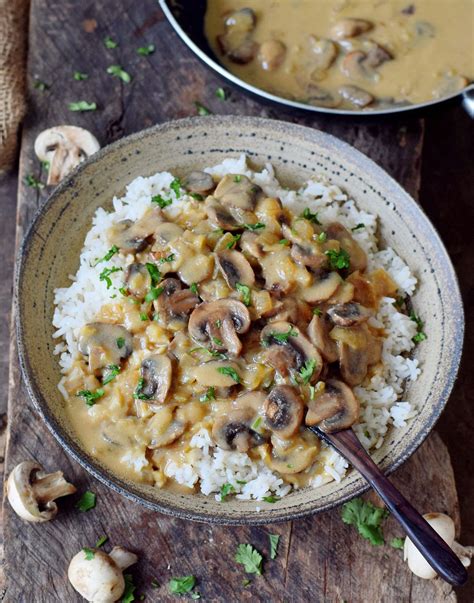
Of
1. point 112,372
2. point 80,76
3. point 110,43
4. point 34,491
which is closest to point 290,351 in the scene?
point 112,372

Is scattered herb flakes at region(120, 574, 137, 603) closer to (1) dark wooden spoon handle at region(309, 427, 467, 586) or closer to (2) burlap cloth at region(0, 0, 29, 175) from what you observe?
(1) dark wooden spoon handle at region(309, 427, 467, 586)

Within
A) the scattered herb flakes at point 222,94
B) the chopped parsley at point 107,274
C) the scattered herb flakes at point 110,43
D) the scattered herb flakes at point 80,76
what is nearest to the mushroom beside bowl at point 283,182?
the chopped parsley at point 107,274

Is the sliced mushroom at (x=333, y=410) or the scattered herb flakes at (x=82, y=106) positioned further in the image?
the scattered herb flakes at (x=82, y=106)

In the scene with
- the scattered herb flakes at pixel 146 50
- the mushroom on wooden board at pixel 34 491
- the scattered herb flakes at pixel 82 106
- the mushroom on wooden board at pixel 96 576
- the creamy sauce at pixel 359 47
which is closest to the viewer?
the mushroom on wooden board at pixel 96 576

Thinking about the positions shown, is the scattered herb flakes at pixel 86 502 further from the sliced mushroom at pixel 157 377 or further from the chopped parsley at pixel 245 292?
the chopped parsley at pixel 245 292

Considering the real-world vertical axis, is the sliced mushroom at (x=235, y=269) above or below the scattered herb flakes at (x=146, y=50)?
below

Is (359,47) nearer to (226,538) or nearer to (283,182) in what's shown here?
(283,182)

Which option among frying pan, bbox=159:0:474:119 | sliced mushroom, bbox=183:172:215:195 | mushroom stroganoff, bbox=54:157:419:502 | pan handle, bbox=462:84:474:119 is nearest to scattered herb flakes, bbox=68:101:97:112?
frying pan, bbox=159:0:474:119

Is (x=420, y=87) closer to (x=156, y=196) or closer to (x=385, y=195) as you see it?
(x=385, y=195)
